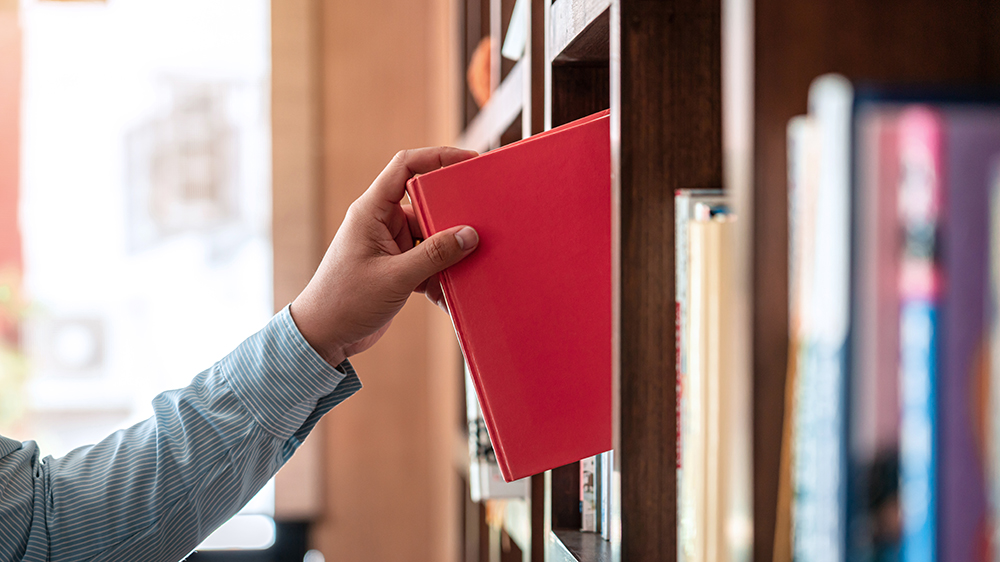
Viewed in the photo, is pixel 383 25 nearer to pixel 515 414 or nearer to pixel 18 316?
pixel 18 316

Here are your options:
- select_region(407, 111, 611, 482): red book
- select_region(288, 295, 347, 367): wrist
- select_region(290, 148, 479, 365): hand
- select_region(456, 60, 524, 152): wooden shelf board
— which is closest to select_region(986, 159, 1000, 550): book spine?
select_region(407, 111, 611, 482): red book

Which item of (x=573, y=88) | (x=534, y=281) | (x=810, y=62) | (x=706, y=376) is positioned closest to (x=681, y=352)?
(x=706, y=376)

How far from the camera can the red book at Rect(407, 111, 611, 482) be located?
0.60m

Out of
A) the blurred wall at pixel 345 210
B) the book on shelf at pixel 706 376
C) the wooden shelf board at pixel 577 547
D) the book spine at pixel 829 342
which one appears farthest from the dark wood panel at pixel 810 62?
the blurred wall at pixel 345 210

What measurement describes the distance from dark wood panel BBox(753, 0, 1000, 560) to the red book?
0.29 meters

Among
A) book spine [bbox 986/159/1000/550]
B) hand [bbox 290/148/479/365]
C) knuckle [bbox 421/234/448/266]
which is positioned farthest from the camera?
hand [bbox 290/148/479/365]

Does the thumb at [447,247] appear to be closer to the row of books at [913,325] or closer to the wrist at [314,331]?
the wrist at [314,331]

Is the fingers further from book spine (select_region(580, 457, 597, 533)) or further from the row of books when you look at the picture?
the row of books

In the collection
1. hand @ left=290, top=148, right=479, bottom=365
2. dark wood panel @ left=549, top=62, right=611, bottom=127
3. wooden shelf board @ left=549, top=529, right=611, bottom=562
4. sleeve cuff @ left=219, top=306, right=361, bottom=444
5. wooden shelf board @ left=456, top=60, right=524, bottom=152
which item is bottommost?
wooden shelf board @ left=549, top=529, right=611, bottom=562

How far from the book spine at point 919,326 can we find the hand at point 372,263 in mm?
460

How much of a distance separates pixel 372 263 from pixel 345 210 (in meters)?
1.58

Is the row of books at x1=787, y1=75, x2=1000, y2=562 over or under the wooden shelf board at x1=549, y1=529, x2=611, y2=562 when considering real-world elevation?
over

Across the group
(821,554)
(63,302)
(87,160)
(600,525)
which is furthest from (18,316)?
(821,554)

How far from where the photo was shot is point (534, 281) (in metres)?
Answer: 0.60
